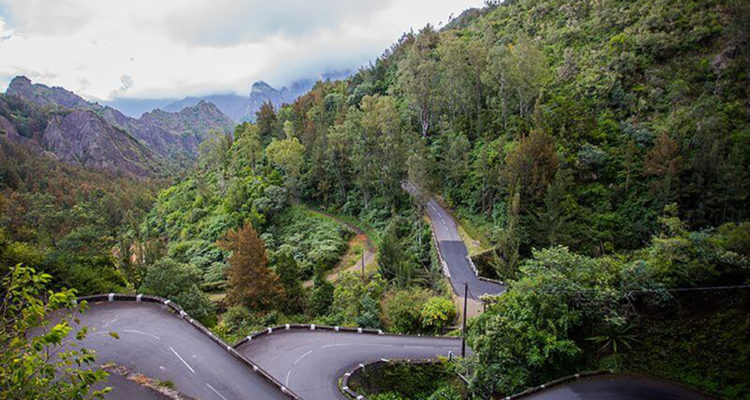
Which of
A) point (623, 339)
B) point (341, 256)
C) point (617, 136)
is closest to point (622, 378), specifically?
point (623, 339)

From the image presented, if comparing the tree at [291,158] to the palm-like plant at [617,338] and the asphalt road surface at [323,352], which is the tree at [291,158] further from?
the palm-like plant at [617,338]

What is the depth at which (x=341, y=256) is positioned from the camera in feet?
129

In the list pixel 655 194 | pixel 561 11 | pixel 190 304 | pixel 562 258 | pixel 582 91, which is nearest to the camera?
pixel 562 258

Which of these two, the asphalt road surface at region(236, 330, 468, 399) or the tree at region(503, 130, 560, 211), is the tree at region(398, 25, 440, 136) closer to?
the tree at region(503, 130, 560, 211)

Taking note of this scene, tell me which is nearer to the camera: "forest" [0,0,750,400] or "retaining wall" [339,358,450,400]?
"forest" [0,0,750,400]

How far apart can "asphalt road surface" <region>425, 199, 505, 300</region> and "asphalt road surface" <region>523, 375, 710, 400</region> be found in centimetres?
1136

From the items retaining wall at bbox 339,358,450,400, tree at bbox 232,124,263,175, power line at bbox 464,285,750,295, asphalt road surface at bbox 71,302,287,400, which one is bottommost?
retaining wall at bbox 339,358,450,400

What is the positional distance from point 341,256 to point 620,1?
4536 cm

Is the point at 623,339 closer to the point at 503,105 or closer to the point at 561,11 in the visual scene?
the point at 503,105

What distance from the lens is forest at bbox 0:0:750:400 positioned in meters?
14.3

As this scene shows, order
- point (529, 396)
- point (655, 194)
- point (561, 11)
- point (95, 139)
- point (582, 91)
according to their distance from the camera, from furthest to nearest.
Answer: point (95, 139) < point (561, 11) < point (582, 91) < point (655, 194) < point (529, 396)

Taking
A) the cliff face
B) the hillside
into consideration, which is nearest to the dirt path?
the hillside

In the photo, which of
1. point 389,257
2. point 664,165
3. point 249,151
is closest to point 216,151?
point 249,151

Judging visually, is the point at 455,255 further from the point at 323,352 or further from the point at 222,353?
the point at 222,353
